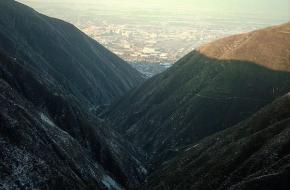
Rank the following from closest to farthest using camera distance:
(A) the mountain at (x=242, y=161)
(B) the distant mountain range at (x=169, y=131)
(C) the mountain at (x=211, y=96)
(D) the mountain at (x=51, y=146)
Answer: (A) the mountain at (x=242, y=161) < (D) the mountain at (x=51, y=146) < (B) the distant mountain range at (x=169, y=131) < (C) the mountain at (x=211, y=96)

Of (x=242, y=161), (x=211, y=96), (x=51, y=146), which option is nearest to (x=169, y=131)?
(x=211, y=96)

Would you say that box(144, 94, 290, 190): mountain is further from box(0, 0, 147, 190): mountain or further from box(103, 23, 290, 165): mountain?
box(103, 23, 290, 165): mountain

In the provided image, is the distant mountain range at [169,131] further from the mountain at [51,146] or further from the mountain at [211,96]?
the mountain at [211,96]

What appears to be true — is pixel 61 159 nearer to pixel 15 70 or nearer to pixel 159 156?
pixel 15 70

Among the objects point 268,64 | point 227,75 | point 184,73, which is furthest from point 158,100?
point 268,64

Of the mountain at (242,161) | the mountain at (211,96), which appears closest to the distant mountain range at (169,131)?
the mountain at (242,161)

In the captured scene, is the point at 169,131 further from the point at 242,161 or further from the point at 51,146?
the point at 242,161
